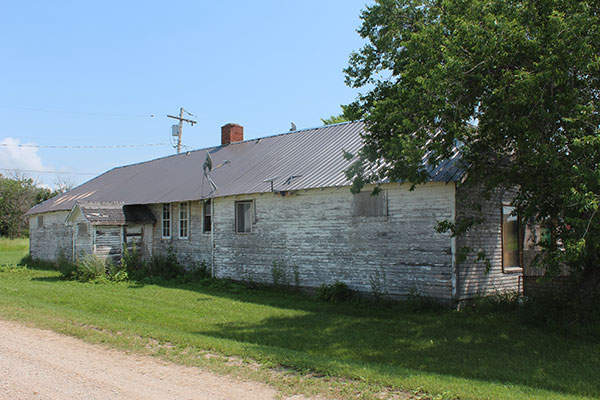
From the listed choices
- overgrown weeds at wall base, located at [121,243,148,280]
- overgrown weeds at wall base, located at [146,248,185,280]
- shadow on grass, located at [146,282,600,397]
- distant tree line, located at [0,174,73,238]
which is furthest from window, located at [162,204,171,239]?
distant tree line, located at [0,174,73,238]

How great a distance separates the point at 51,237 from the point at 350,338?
22.7 meters

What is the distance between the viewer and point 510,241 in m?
14.0

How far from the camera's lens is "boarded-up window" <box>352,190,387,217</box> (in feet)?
44.4

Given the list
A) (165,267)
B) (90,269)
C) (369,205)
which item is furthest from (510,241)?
(90,269)

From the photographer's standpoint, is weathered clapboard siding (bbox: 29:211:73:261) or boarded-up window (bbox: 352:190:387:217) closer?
boarded-up window (bbox: 352:190:387:217)

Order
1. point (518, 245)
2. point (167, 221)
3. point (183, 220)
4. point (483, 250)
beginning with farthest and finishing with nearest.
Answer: point (167, 221)
point (183, 220)
point (518, 245)
point (483, 250)

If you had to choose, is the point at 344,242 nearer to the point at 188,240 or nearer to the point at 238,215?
the point at 238,215

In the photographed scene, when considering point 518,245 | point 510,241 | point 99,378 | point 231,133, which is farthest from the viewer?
point 231,133

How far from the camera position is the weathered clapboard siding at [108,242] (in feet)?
66.2

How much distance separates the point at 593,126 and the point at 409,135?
2959 mm

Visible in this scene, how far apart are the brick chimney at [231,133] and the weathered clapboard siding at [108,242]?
7391mm

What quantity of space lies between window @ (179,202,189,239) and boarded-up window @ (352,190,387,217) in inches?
354

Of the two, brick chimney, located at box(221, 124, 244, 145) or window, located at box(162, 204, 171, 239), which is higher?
brick chimney, located at box(221, 124, 244, 145)

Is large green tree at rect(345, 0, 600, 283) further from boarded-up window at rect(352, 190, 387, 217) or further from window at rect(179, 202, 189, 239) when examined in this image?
window at rect(179, 202, 189, 239)
